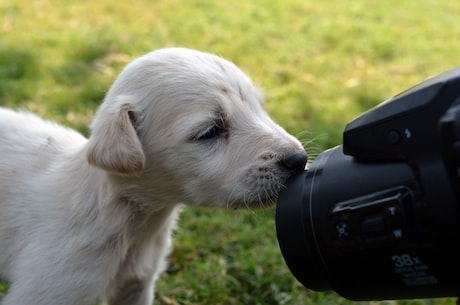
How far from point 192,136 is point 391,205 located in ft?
3.59

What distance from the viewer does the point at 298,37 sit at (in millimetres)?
8453

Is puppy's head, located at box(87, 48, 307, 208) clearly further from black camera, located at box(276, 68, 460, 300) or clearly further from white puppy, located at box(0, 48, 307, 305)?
black camera, located at box(276, 68, 460, 300)

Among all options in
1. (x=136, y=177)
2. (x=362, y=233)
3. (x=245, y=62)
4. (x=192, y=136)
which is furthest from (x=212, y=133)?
(x=245, y=62)

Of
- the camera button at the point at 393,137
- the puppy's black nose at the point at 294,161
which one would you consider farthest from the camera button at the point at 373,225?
the puppy's black nose at the point at 294,161

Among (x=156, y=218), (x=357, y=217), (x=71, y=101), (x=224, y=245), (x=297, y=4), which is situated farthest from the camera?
(x=297, y=4)

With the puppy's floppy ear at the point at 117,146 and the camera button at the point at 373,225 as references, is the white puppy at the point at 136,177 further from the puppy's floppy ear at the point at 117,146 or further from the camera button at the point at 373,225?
the camera button at the point at 373,225

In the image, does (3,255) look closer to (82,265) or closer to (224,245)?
(82,265)

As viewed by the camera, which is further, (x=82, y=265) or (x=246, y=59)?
(x=246, y=59)

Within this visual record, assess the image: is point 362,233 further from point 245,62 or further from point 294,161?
point 245,62

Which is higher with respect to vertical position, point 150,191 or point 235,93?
point 235,93

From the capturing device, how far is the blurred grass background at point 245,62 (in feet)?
13.2

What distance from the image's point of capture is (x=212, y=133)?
290 centimetres

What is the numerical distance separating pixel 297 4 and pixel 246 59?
115 inches

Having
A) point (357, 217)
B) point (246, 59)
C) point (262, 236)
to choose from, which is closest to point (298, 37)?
point (246, 59)
